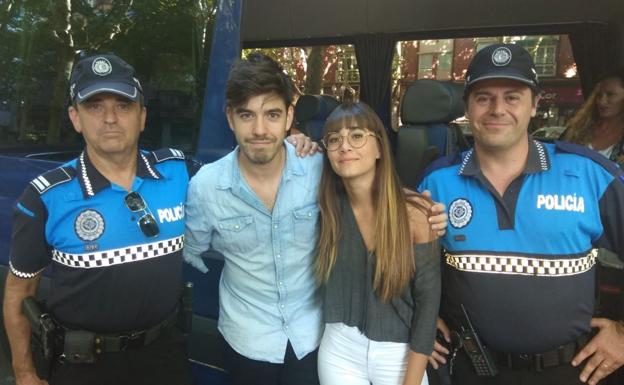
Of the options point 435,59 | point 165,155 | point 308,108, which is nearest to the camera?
point 165,155

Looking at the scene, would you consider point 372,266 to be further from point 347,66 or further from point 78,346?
point 347,66

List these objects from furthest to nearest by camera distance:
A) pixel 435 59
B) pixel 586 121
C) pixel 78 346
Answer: pixel 435 59 < pixel 586 121 < pixel 78 346

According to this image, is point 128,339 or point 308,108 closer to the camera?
point 128,339

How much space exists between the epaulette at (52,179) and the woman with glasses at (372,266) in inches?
37.0

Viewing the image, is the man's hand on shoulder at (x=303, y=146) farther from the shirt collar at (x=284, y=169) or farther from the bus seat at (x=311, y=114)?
the bus seat at (x=311, y=114)

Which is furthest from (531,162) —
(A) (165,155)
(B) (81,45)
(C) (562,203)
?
(B) (81,45)

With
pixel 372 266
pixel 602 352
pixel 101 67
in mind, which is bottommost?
pixel 602 352

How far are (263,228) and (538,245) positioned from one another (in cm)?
98

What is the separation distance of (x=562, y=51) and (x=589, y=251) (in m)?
3.14

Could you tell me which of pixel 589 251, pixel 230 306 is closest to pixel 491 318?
pixel 589 251

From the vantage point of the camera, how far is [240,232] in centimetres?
179

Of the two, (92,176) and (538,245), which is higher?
(92,176)

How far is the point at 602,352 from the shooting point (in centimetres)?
165

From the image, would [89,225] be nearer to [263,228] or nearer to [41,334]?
[41,334]
